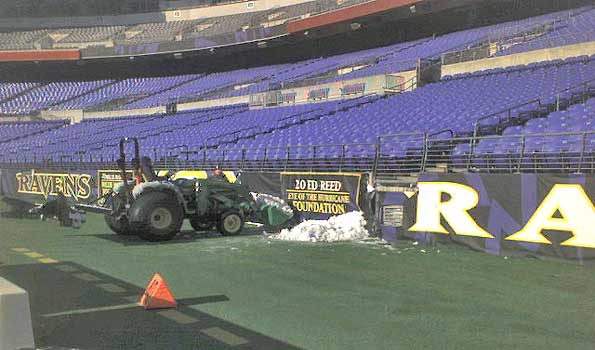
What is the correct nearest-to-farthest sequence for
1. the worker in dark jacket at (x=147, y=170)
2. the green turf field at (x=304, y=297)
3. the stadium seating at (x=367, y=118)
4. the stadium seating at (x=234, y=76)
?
the green turf field at (x=304, y=297)
the worker in dark jacket at (x=147, y=170)
the stadium seating at (x=367, y=118)
the stadium seating at (x=234, y=76)

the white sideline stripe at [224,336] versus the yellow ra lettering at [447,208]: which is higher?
the yellow ra lettering at [447,208]

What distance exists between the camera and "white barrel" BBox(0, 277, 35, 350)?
3705 mm

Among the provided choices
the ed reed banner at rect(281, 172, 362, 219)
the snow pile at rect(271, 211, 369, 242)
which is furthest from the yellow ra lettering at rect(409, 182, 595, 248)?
the ed reed banner at rect(281, 172, 362, 219)

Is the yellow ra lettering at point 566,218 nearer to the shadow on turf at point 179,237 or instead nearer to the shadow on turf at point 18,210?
the shadow on turf at point 179,237

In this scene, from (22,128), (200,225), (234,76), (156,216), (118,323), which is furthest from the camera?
(22,128)

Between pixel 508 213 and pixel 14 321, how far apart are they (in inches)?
317

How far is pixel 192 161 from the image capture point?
880 inches

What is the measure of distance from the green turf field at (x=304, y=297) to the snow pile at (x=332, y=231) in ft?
2.42

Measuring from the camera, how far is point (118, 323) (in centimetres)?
543

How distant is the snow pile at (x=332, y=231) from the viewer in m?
11.5

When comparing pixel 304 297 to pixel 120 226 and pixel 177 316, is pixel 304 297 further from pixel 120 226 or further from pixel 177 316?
pixel 120 226

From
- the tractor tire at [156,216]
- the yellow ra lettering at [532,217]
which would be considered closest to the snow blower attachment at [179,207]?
the tractor tire at [156,216]

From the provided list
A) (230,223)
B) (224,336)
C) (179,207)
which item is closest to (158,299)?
(224,336)

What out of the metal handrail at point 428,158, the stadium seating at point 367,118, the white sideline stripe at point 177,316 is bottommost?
the white sideline stripe at point 177,316
